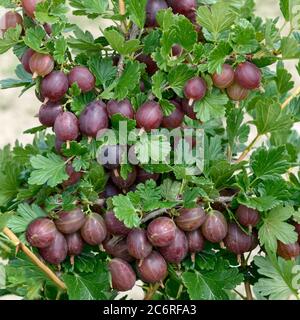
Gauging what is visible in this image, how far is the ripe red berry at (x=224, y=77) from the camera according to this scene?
29.1 inches

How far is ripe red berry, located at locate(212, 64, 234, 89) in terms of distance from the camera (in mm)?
740

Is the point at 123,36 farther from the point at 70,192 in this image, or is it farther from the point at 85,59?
the point at 70,192

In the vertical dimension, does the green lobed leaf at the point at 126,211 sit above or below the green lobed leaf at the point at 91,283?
above

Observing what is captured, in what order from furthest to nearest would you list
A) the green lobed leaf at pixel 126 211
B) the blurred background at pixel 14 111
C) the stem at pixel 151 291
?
the blurred background at pixel 14 111, the stem at pixel 151 291, the green lobed leaf at pixel 126 211

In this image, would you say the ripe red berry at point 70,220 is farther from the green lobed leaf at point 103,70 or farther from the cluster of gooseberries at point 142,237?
the green lobed leaf at point 103,70

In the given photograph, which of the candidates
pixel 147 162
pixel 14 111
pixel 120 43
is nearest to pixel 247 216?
pixel 147 162

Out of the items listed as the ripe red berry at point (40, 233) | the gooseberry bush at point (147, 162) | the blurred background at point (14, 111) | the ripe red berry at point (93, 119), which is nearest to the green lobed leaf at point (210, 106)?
the gooseberry bush at point (147, 162)

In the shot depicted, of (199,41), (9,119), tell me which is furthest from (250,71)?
(9,119)

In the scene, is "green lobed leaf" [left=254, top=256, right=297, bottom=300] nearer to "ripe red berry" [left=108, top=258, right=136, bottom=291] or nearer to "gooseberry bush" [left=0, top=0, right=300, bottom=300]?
"gooseberry bush" [left=0, top=0, right=300, bottom=300]

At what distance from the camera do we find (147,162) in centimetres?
73

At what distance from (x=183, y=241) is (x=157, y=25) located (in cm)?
25

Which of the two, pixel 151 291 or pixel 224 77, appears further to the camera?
pixel 151 291

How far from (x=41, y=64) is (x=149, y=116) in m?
0.13

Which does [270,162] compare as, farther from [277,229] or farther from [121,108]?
[121,108]
